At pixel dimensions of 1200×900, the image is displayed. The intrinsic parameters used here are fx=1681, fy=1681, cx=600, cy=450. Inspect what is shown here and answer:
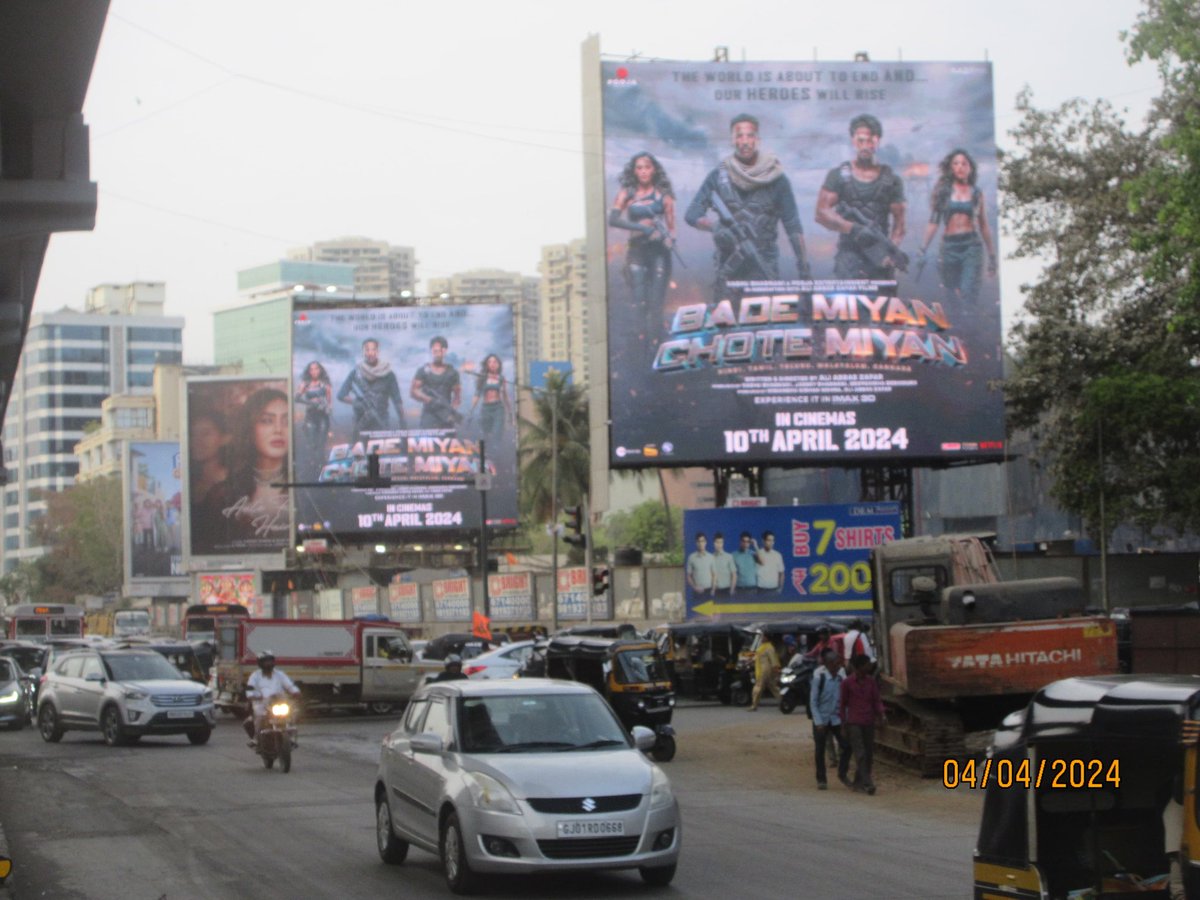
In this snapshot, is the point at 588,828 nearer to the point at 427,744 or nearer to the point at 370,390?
the point at 427,744

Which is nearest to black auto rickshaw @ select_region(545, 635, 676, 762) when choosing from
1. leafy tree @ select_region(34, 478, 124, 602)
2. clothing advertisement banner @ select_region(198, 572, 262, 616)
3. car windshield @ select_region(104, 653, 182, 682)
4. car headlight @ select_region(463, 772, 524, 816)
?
car windshield @ select_region(104, 653, 182, 682)

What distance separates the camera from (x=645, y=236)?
123 feet

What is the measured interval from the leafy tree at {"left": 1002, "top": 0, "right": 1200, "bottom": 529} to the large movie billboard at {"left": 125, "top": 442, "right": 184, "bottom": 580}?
7116 cm

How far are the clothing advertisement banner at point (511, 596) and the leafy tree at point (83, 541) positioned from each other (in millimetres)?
74330

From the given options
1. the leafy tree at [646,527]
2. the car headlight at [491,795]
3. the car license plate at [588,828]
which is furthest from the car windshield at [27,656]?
the leafy tree at [646,527]

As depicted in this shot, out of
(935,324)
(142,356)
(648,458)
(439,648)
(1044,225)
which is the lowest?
(439,648)

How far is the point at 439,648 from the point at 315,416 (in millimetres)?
26952

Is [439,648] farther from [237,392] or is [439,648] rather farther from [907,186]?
[237,392]

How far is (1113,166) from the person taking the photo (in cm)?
4006

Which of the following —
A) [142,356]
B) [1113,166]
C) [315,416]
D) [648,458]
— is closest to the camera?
[648,458]

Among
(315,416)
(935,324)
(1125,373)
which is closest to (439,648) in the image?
(935,324)

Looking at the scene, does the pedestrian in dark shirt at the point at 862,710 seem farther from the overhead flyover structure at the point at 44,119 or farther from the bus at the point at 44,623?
the bus at the point at 44,623

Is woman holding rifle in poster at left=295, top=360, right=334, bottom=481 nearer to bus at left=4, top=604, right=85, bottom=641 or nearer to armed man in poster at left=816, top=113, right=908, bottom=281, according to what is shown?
bus at left=4, top=604, right=85, bottom=641

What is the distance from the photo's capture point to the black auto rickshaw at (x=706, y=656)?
3612 cm
